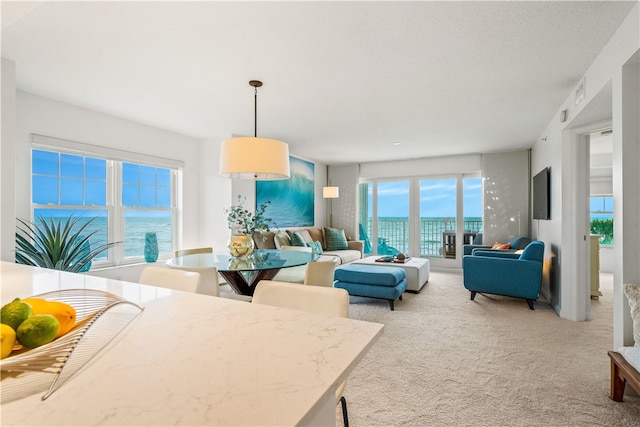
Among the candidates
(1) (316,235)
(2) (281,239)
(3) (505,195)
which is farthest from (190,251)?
(3) (505,195)

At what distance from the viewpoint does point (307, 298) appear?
135 cm

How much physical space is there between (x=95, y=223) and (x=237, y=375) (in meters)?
4.16

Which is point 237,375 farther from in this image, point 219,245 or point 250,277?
point 219,245

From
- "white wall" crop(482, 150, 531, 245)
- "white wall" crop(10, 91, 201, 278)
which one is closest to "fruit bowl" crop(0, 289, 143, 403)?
"white wall" crop(10, 91, 201, 278)

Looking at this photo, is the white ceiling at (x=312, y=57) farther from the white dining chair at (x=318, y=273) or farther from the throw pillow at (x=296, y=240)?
the throw pillow at (x=296, y=240)

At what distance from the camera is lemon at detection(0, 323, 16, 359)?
0.58 meters

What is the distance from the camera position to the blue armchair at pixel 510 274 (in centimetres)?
385

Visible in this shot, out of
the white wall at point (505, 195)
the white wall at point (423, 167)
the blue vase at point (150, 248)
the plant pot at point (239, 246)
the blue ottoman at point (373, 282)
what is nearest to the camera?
the plant pot at point (239, 246)

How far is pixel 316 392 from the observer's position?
22.9 inches

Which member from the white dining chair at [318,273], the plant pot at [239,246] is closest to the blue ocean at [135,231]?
the plant pot at [239,246]

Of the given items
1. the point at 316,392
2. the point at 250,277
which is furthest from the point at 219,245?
the point at 316,392

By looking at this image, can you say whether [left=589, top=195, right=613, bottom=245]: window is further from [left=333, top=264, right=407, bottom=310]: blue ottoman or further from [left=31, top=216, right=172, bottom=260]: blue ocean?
[left=31, top=216, right=172, bottom=260]: blue ocean

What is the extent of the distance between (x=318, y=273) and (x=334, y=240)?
421cm

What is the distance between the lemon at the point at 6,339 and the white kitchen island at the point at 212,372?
0.33 feet
